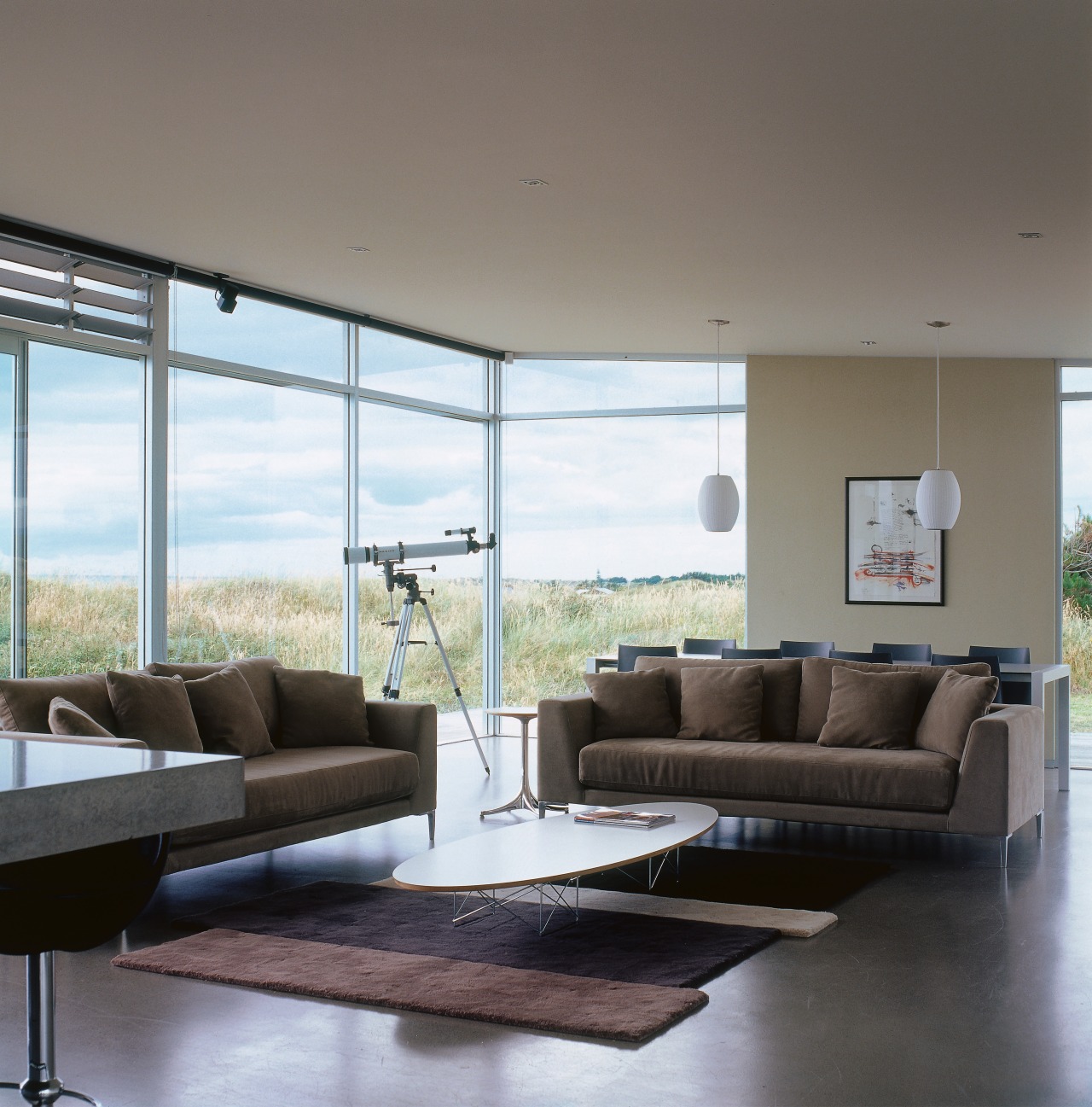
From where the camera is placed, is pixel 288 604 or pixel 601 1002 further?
pixel 288 604

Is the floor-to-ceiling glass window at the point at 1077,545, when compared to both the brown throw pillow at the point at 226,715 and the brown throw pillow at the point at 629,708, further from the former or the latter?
the brown throw pillow at the point at 226,715

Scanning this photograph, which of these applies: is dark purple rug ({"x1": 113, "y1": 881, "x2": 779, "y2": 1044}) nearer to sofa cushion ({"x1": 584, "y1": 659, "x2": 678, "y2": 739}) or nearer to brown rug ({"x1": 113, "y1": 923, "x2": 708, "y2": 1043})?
brown rug ({"x1": 113, "y1": 923, "x2": 708, "y2": 1043})

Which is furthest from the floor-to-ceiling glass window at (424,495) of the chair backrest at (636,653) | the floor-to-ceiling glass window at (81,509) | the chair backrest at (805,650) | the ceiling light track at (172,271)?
the chair backrest at (805,650)

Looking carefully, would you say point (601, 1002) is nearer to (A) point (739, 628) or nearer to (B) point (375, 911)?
(B) point (375, 911)

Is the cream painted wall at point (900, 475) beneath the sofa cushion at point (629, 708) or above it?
above

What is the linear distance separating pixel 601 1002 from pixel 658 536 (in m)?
6.42

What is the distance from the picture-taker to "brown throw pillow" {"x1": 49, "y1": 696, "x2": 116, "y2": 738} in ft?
14.5

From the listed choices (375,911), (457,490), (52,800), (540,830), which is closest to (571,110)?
(540,830)

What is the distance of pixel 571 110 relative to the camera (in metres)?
4.23

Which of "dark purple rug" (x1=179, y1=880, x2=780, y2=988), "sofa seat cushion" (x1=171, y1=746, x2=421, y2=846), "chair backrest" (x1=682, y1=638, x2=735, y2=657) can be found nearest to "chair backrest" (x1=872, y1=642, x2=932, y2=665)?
"chair backrest" (x1=682, y1=638, x2=735, y2=657)

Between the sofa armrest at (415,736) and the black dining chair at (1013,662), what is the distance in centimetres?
326

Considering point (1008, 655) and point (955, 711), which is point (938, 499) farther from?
point (955, 711)

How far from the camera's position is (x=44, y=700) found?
4.82 meters

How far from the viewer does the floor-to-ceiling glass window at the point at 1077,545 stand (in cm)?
880
